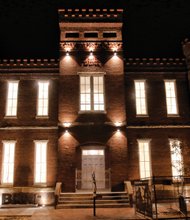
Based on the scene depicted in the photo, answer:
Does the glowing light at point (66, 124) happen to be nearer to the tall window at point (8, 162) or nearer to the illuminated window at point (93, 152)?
the illuminated window at point (93, 152)

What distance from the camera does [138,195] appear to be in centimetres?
1443

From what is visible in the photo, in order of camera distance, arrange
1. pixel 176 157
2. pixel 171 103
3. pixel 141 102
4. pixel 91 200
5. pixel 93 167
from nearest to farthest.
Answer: pixel 91 200, pixel 93 167, pixel 176 157, pixel 141 102, pixel 171 103

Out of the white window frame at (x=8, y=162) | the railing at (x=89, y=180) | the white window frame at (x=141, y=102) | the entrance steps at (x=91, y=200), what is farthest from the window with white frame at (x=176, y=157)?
the white window frame at (x=8, y=162)

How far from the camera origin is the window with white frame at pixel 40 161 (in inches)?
800

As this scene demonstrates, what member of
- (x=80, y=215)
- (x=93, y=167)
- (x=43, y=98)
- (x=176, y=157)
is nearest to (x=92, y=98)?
(x=43, y=98)

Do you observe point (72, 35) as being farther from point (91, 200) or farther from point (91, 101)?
point (91, 200)

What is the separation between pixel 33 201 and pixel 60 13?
14.5m

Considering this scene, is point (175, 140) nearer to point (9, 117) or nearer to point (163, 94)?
point (163, 94)

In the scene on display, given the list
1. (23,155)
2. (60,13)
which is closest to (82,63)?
(60,13)

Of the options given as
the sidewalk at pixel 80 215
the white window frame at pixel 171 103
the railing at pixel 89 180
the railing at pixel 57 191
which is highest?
the white window frame at pixel 171 103

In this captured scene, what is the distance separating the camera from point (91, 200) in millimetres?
17812

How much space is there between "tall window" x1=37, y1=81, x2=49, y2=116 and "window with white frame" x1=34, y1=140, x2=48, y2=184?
2386 millimetres

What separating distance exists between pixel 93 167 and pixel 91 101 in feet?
16.0

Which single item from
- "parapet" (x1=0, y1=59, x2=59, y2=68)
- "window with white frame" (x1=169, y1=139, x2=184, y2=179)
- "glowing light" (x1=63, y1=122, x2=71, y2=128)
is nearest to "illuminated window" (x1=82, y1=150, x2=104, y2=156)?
"glowing light" (x1=63, y1=122, x2=71, y2=128)
